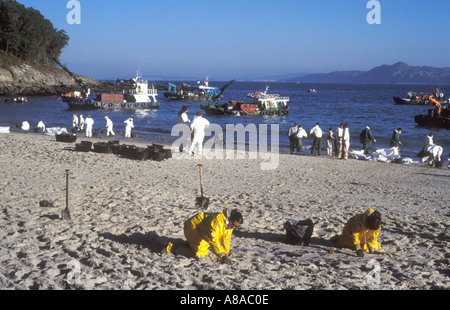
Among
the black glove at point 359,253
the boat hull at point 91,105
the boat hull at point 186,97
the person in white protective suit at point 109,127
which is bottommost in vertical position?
the black glove at point 359,253

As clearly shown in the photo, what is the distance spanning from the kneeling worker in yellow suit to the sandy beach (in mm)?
164

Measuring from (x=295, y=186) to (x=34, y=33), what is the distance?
2918 inches

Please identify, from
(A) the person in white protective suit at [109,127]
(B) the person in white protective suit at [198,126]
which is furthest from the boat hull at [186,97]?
(B) the person in white protective suit at [198,126]

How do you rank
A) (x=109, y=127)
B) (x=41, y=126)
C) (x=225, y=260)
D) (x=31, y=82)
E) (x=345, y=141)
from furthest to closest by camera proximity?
(x=31, y=82) → (x=41, y=126) → (x=109, y=127) → (x=345, y=141) → (x=225, y=260)

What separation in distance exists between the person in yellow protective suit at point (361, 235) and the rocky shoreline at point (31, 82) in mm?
66103

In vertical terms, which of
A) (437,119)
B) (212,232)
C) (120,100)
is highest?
(120,100)

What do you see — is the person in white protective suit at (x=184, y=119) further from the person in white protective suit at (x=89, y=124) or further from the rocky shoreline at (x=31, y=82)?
the rocky shoreline at (x=31, y=82)

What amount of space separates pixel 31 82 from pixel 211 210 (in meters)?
70.9

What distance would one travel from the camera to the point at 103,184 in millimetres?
10195

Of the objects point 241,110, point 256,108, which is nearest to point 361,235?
point 256,108

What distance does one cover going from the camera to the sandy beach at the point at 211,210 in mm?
5086

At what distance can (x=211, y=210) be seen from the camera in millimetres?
8367

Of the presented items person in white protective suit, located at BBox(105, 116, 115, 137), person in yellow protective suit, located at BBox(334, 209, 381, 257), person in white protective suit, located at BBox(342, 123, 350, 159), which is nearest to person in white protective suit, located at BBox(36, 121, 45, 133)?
person in white protective suit, located at BBox(105, 116, 115, 137)

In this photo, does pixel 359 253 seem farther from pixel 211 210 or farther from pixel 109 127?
pixel 109 127
